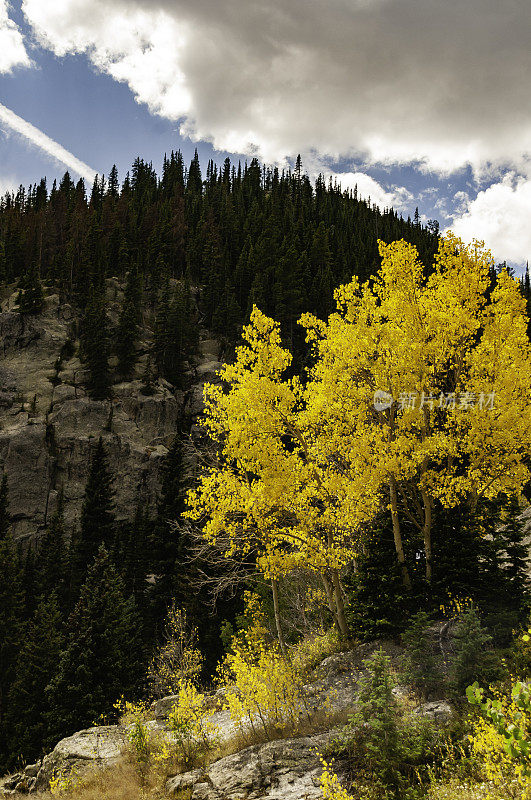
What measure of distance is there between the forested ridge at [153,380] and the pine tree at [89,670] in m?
0.09

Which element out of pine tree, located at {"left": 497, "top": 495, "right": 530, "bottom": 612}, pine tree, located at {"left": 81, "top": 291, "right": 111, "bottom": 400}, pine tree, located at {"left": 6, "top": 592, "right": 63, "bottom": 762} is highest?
pine tree, located at {"left": 81, "top": 291, "right": 111, "bottom": 400}

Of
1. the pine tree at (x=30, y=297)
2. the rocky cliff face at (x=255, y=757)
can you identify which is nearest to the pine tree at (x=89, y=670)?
the rocky cliff face at (x=255, y=757)

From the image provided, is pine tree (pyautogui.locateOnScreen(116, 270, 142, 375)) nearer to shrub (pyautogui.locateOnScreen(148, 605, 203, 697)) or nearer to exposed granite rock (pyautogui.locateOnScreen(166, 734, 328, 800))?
shrub (pyautogui.locateOnScreen(148, 605, 203, 697))

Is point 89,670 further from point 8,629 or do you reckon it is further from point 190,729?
point 190,729

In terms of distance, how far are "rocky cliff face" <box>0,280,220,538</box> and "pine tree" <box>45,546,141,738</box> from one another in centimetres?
3082

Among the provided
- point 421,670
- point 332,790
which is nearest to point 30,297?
point 421,670

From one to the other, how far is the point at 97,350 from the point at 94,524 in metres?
32.6

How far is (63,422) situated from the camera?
57.9m

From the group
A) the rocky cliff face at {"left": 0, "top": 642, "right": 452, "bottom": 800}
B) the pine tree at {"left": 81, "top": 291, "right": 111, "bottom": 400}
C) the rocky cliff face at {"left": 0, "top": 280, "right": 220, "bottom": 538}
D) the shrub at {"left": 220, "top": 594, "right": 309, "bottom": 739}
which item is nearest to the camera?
the rocky cliff face at {"left": 0, "top": 642, "right": 452, "bottom": 800}

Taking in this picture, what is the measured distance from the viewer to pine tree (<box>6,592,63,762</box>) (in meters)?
20.9

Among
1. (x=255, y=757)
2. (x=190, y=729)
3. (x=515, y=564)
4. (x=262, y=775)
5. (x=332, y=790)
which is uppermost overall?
(x=515, y=564)

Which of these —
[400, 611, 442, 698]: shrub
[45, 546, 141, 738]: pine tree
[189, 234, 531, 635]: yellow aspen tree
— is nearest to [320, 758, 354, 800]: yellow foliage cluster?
[400, 611, 442, 698]: shrub

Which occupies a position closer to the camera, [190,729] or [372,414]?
[190,729]

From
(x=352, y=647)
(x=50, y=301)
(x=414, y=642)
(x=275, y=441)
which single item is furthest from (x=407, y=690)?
(x=50, y=301)
